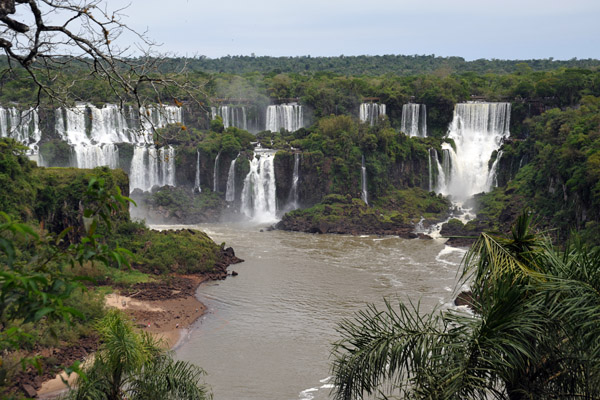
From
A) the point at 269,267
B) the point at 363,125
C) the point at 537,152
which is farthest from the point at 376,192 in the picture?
the point at 269,267

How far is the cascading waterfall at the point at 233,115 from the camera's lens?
5000 cm

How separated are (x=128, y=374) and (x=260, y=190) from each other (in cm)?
3393

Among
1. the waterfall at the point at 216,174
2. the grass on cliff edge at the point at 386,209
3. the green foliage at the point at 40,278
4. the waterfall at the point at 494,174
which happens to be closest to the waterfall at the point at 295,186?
the grass on cliff edge at the point at 386,209

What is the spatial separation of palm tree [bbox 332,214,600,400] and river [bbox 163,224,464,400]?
19.7 ft

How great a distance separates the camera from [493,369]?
16.7 ft

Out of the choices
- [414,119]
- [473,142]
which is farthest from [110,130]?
[473,142]

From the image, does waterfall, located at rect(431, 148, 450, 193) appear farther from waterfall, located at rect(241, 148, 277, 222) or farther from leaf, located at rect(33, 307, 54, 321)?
leaf, located at rect(33, 307, 54, 321)

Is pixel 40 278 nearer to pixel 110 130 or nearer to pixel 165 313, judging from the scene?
pixel 165 313

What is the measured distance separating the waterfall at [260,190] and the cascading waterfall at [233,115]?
8.73 meters

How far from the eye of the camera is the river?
17281 mm

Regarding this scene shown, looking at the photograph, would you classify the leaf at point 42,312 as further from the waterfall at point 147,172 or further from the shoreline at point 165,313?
the waterfall at point 147,172

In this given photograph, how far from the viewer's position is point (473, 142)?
48.3m

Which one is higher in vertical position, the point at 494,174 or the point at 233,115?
the point at 233,115

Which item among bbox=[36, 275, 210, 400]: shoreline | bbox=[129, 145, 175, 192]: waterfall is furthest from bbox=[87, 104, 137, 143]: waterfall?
bbox=[36, 275, 210, 400]: shoreline
